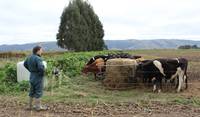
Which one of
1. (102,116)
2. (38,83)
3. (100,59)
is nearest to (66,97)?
(38,83)

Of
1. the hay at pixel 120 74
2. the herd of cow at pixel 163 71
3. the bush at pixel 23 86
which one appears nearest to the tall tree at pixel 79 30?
the hay at pixel 120 74

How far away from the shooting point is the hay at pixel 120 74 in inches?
722

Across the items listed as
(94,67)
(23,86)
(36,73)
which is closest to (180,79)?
(94,67)

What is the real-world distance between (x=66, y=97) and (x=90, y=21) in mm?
46468

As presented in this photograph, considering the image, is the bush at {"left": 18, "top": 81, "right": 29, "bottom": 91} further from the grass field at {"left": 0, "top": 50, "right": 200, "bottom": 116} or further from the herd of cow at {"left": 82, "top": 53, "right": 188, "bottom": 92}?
the herd of cow at {"left": 82, "top": 53, "right": 188, "bottom": 92}

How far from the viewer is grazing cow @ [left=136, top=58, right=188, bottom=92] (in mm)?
17875

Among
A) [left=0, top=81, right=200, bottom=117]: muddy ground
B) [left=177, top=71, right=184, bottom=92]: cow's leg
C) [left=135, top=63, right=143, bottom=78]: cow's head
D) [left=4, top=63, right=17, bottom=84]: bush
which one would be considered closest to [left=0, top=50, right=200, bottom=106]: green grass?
[left=4, top=63, right=17, bottom=84]: bush

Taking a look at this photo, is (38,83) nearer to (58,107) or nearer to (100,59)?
(58,107)

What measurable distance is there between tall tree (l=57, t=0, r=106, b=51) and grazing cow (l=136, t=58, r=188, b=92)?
40.0 meters

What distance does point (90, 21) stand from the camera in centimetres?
6125

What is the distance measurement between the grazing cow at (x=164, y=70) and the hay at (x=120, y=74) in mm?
380

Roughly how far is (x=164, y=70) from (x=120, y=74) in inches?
66.8

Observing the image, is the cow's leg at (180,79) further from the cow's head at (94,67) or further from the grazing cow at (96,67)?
the cow's head at (94,67)

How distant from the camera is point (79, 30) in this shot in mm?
A: 58906
